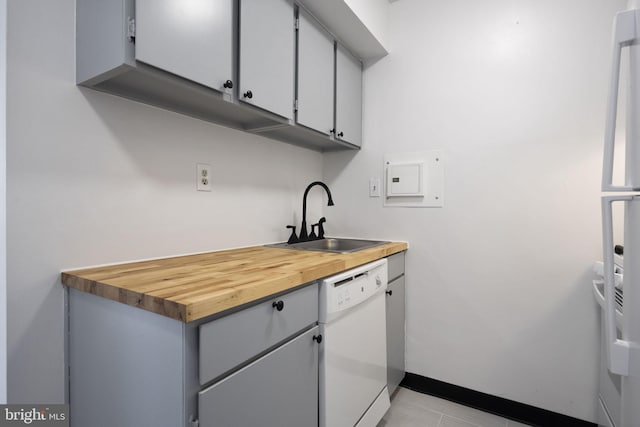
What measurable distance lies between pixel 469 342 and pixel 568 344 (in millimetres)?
462

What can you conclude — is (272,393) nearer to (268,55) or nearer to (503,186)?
(268,55)

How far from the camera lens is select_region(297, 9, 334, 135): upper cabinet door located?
5.07ft

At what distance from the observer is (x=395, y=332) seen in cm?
181

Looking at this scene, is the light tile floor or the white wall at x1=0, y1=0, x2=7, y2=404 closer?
the white wall at x1=0, y1=0, x2=7, y2=404

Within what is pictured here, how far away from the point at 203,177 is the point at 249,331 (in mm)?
873

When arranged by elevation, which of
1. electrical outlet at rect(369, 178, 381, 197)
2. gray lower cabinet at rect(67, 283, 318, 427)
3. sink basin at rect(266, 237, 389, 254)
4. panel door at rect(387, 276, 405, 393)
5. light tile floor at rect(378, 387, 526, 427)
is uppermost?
electrical outlet at rect(369, 178, 381, 197)

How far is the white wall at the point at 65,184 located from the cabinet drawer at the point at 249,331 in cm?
65

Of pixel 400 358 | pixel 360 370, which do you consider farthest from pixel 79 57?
pixel 400 358

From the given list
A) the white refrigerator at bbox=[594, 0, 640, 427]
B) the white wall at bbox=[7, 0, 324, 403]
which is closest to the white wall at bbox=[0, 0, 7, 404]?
the white wall at bbox=[7, 0, 324, 403]

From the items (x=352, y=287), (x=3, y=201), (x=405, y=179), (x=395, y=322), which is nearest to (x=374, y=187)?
(x=405, y=179)

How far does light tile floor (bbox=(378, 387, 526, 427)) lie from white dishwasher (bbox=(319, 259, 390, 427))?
164 mm

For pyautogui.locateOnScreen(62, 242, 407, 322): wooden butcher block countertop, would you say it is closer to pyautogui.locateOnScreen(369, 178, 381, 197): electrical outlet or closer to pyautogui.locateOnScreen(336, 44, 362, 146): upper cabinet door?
pyautogui.locateOnScreen(369, 178, 381, 197): electrical outlet

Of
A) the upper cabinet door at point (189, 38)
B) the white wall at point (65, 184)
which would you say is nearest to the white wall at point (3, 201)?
the white wall at point (65, 184)

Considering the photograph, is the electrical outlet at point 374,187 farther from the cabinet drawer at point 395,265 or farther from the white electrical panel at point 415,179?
the cabinet drawer at point 395,265
